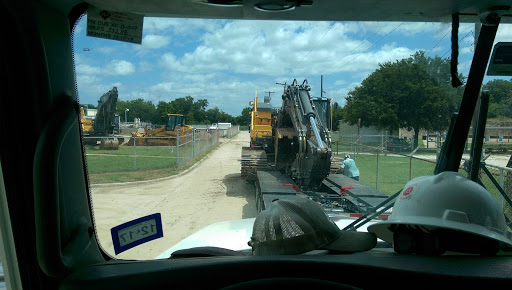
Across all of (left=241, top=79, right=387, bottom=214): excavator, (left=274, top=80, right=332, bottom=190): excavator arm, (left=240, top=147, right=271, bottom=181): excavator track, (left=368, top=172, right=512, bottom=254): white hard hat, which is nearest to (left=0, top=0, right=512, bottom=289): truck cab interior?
(left=368, top=172, right=512, bottom=254): white hard hat

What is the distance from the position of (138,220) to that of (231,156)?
657 cm

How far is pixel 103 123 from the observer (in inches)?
106

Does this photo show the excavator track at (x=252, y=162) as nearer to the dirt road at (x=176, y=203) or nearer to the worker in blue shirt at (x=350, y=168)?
the dirt road at (x=176, y=203)

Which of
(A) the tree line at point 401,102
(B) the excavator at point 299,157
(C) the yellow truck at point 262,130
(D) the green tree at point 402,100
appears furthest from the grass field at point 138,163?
(C) the yellow truck at point 262,130

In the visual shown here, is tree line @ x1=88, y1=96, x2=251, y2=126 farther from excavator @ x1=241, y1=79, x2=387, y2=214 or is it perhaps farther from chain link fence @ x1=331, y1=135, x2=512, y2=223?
excavator @ x1=241, y1=79, x2=387, y2=214

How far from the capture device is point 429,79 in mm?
2602

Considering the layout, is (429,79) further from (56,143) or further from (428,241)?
(56,143)

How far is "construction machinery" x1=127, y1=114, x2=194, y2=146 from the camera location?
285 centimetres

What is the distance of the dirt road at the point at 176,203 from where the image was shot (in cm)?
273

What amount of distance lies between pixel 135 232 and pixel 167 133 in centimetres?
140

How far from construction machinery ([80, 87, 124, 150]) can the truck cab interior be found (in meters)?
0.34

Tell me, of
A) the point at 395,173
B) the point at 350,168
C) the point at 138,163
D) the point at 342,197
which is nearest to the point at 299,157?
the point at 350,168

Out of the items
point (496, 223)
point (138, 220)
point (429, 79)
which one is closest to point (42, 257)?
point (138, 220)

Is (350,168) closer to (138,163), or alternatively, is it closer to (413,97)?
(138,163)
